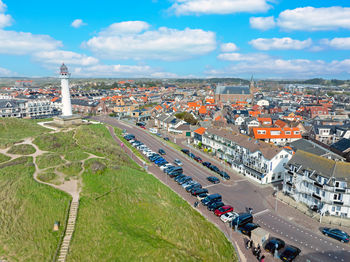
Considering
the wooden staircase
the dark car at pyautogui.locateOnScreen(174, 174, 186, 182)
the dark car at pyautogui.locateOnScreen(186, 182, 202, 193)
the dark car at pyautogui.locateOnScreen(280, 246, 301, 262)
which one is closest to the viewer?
the wooden staircase

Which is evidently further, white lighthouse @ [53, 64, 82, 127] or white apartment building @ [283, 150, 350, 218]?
white lighthouse @ [53, 64, 82, 127]

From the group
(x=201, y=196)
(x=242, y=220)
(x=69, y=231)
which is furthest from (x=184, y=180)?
(x=69, y=231)

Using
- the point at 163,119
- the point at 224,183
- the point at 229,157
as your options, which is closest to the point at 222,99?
the point at 163,119

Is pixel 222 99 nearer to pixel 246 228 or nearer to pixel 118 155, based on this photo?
pixel 118 155

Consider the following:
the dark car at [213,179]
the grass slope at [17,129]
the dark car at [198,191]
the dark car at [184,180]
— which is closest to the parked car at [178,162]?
the dark car at [184,180]

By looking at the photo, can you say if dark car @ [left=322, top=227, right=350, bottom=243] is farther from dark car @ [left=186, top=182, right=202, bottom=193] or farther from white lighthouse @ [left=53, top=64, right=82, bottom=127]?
white lighthouse @ [left=53, top=64, right=82, bottom=127]

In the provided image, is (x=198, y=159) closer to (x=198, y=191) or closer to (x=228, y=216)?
(x=198, y=191)

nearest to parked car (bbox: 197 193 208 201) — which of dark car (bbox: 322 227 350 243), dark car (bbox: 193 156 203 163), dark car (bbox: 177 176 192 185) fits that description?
dark car (bbox: 177 176 192 185)

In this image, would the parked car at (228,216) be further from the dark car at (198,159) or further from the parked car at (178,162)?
the dark car at (198,159)
